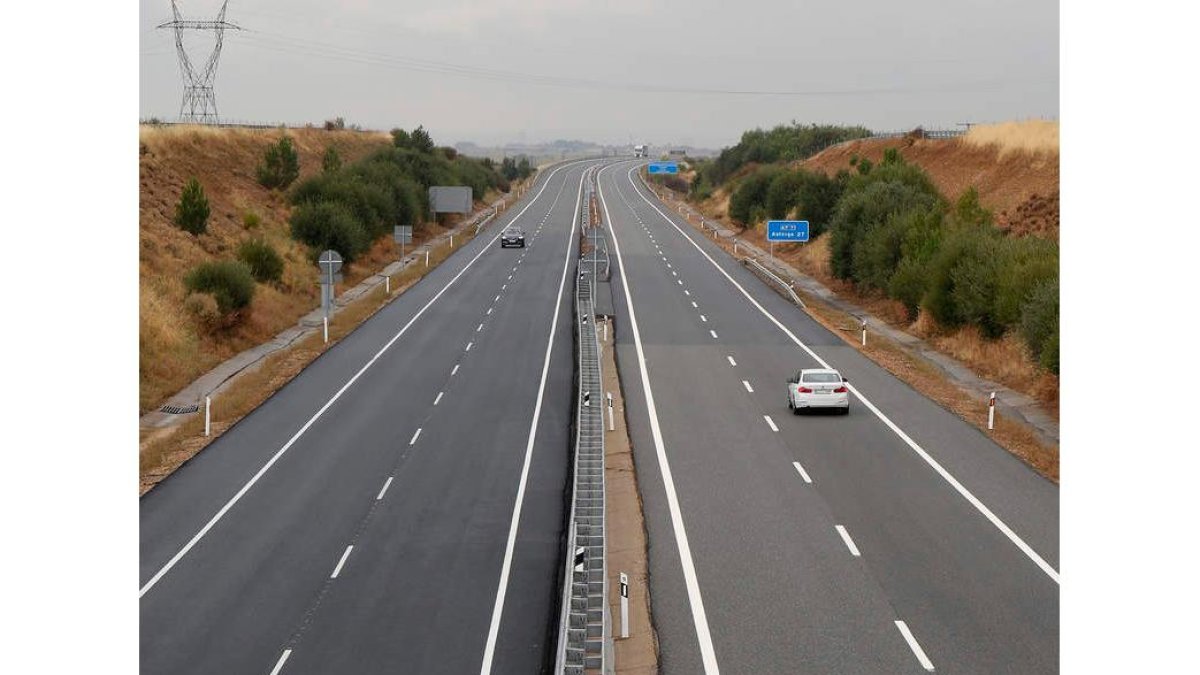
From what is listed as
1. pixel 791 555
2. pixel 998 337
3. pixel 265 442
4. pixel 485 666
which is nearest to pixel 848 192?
pixel 998 337

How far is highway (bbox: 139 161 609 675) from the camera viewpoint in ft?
57.2

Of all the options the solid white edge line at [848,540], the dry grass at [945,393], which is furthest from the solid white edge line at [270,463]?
the dry grass at [945,393]

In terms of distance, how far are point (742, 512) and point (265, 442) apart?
12.9 meters

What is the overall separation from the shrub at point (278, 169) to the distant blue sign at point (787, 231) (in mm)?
37451

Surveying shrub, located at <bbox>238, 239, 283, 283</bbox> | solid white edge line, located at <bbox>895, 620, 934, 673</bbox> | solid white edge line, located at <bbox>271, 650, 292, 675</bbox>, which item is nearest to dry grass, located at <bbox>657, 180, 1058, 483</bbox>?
solid white edge line, located at <bbox>895, 620, 934, 673</bbox>

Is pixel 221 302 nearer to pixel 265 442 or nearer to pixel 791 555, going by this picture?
pixel 265 442

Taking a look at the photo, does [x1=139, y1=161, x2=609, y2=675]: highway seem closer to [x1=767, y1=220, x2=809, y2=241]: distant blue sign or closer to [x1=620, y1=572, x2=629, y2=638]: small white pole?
[x1=620, y1=572, x2=629, y2=638]: small white pole

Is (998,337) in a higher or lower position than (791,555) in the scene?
higher

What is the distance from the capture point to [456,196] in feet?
302

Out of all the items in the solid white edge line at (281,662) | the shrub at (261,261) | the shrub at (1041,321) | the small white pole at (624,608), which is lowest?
the solid white edge line at (281,662)

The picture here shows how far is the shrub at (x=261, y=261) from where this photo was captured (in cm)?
5428

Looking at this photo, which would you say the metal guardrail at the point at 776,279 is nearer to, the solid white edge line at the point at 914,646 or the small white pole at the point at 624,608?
the solid white edge line at the point at 914,646

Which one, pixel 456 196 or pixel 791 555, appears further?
pixel 456 196

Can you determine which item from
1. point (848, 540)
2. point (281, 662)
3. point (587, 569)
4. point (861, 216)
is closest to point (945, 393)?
point (848, 540)
